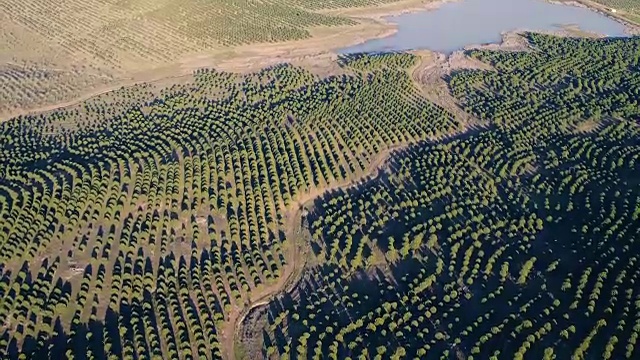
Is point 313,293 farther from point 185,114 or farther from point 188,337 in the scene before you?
point 185,114

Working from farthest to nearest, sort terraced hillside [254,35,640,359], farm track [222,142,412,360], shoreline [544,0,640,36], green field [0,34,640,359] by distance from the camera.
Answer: shoreline [544,0,640,36] → farm track [222,142,412,360] → green field [0,34,640,359] → terraced hillside [254,35,640,359]

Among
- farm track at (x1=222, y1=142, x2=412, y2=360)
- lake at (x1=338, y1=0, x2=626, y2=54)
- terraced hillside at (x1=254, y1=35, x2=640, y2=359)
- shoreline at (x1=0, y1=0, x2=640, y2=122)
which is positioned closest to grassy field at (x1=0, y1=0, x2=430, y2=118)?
shoreline at (x1=0, y1=0, x2=640, y2=122)

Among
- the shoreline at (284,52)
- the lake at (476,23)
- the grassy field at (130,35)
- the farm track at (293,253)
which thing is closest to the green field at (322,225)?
the farm track at (293,253)

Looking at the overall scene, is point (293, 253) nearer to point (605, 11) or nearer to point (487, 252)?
point (487, 252)

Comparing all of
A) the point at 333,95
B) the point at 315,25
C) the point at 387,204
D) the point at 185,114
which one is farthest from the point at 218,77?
the point at 387,204

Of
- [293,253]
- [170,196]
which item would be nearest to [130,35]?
[170,196]

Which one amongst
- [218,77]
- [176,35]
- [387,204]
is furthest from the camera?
[176,35]

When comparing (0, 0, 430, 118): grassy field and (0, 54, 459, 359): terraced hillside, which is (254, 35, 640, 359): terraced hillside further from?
(0, 0, 430, 118): grassy field
